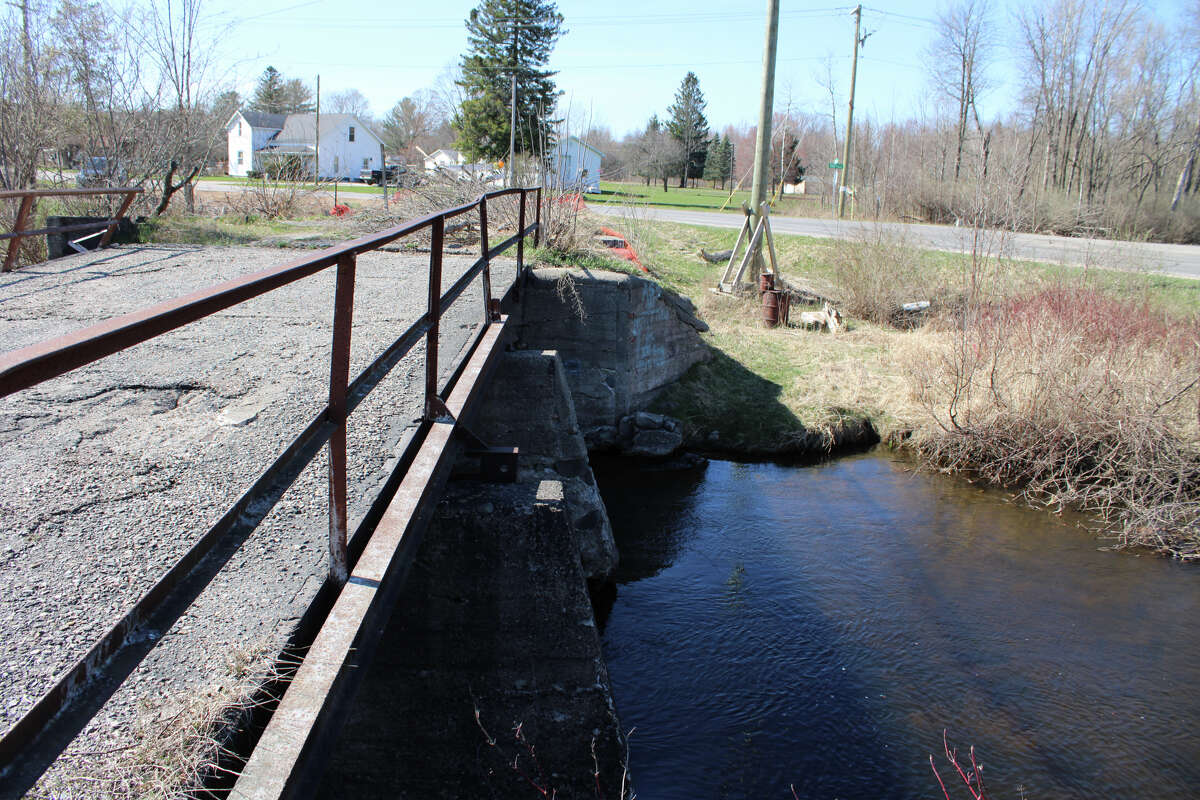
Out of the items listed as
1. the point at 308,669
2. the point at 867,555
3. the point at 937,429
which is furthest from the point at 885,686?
the point at 937,429

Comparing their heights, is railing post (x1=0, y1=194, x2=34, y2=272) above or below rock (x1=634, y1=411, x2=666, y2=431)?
above

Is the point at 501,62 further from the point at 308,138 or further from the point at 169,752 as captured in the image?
the point at 169,752

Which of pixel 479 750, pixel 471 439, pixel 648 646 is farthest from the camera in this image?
pixel 648 646

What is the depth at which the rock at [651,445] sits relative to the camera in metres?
11.2

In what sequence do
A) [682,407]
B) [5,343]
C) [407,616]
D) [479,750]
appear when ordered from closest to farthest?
[479,750], [407,616], [5,343], [682,407]

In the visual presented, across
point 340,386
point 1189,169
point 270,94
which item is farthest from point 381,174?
point 270,94

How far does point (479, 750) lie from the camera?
161 inches

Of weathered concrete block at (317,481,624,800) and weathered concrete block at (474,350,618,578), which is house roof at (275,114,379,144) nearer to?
weathered concrete block at (474,350,618,578)

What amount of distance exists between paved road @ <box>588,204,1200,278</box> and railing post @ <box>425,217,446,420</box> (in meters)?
7.48

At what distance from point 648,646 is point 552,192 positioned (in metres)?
6.68

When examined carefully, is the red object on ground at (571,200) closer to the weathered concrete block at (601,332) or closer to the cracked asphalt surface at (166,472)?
the weathered concrete block at (601,332)

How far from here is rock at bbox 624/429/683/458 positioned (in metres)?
11.2

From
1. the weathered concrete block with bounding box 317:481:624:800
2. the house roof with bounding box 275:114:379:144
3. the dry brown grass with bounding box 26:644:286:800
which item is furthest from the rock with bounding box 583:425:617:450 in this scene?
the house roof with bounding box 275:114:379:144

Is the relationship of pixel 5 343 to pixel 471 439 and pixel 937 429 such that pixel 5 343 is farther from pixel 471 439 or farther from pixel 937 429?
pixel 937 429
